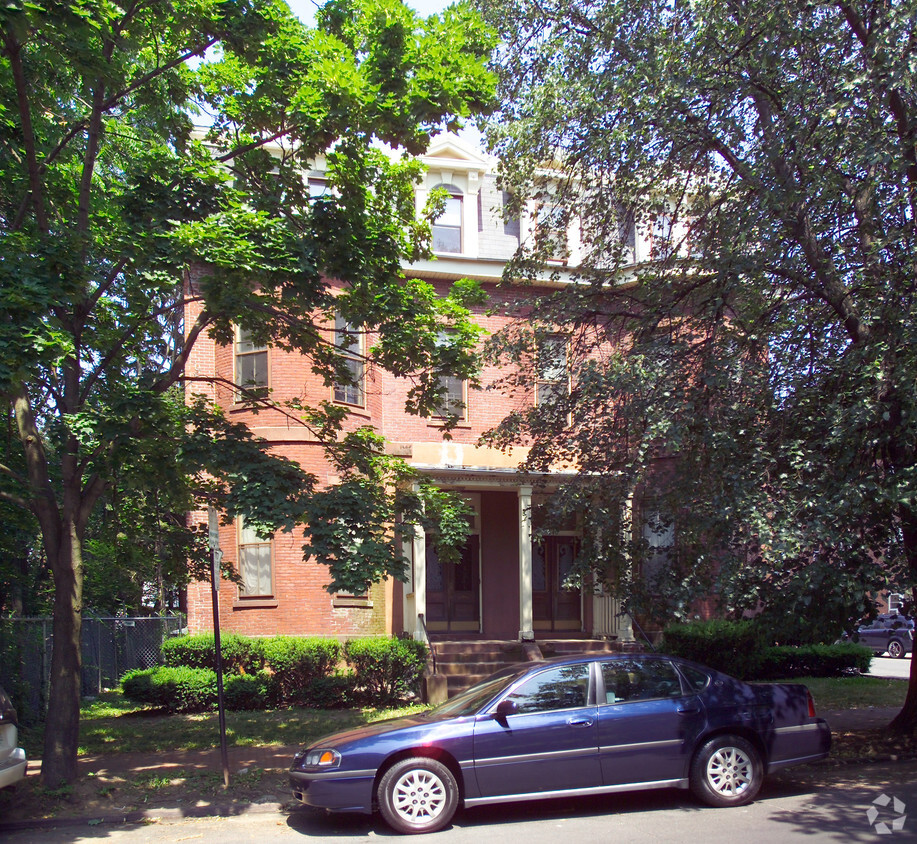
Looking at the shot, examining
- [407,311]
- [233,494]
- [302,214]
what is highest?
[302,214]

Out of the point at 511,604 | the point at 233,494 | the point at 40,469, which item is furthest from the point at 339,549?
the point at 511,604

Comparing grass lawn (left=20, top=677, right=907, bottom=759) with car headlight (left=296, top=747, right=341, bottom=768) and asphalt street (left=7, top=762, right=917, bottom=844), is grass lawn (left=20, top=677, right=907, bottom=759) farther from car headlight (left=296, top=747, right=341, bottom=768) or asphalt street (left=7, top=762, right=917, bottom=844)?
car headlight (left=296, top=747, right=341, bottom=768)

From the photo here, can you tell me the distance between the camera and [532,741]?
25.7 feet

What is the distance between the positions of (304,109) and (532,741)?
6.78 m

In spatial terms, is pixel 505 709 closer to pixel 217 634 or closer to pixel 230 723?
pixel 217 634

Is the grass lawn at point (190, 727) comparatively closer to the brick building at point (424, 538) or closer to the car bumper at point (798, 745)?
the brick building at point (424, 538)

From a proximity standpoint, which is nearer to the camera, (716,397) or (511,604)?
(716,397)

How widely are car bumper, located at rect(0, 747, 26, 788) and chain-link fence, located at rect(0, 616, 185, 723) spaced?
6.15 metres

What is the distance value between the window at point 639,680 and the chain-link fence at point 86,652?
10000mm

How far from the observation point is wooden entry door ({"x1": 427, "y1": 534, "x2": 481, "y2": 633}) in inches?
761

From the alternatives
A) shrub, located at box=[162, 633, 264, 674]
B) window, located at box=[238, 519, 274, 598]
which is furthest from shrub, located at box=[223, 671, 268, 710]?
window, located at box=[238, 519, 274, 598]

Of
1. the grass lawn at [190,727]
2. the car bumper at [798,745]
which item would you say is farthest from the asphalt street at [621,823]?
the grass lawn at [190,727]

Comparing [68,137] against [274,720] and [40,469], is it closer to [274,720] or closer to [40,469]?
[40,469]

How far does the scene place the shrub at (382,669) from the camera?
1577 centimetres
